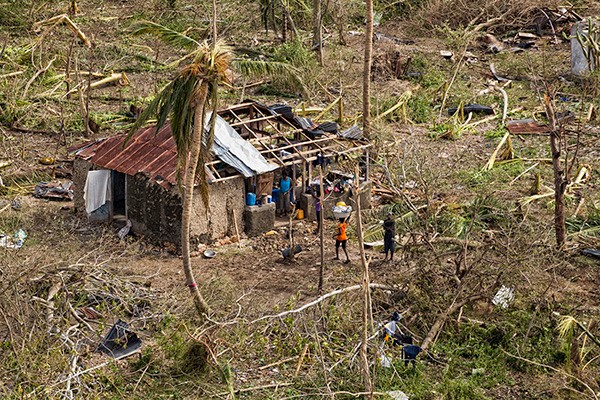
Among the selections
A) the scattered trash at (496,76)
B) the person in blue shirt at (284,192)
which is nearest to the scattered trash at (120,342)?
the person in blue shirt at (284,192)

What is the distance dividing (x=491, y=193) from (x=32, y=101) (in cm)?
1106

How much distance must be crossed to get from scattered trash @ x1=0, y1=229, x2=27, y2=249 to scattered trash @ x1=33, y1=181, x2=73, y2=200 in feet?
6.61

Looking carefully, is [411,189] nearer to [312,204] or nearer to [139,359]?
[312,204]

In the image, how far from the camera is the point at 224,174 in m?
15.9

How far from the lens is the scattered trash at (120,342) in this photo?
1192cm

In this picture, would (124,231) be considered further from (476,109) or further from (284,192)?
(476,109)

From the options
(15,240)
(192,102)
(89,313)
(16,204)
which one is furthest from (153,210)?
(192,102)

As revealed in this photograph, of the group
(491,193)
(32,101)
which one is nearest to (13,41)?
(32,101)

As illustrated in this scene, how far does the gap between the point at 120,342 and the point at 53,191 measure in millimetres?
6707

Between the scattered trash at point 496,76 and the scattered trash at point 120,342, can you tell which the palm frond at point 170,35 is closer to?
the scattered trash at point 120,342

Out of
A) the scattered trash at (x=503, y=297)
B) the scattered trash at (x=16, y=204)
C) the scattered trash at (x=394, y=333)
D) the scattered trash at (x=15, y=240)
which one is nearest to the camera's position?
the scattered trash at (x=394, y=333)

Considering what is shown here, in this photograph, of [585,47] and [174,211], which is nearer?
[174,211]

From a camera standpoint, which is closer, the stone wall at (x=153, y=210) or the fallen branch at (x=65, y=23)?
the stone wall at (x=153, y=210)

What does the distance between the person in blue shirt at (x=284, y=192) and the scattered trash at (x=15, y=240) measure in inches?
169
